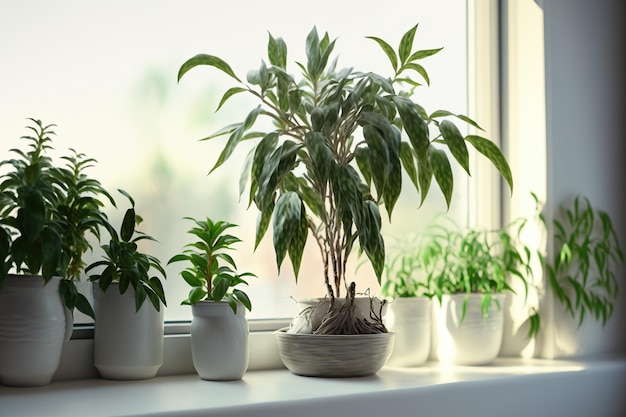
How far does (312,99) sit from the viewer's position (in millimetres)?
1805

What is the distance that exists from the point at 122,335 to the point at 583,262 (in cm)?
122

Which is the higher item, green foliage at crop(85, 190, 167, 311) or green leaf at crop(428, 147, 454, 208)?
green leaf at crop(428, 147, 454, 208)

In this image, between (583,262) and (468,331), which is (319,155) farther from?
(583,262)

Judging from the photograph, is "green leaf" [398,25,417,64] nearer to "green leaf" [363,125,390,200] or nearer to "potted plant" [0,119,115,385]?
"green leaf" [363,125,390,200]

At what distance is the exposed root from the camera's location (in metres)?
1.70

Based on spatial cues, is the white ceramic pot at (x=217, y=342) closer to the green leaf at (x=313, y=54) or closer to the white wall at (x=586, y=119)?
the green leaf at (x=313, y=54)

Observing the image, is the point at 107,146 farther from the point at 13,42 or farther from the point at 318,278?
the point at 318,278

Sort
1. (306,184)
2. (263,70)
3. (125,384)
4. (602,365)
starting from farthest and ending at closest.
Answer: (602,365)
(306,184)
(263,70)
(125,384)

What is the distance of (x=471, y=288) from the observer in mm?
2031

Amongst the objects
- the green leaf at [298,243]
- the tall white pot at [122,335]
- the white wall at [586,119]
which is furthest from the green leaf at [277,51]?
the white wall at [586,119]

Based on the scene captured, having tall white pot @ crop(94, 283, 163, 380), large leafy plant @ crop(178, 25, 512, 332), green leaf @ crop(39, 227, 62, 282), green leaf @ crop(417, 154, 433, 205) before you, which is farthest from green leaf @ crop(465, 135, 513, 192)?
green leaf @ crop(39, 227, 62, 282)

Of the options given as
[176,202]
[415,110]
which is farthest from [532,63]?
[176,202]

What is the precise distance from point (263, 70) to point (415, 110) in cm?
33

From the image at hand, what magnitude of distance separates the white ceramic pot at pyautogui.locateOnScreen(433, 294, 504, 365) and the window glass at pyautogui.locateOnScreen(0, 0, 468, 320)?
218 mm
